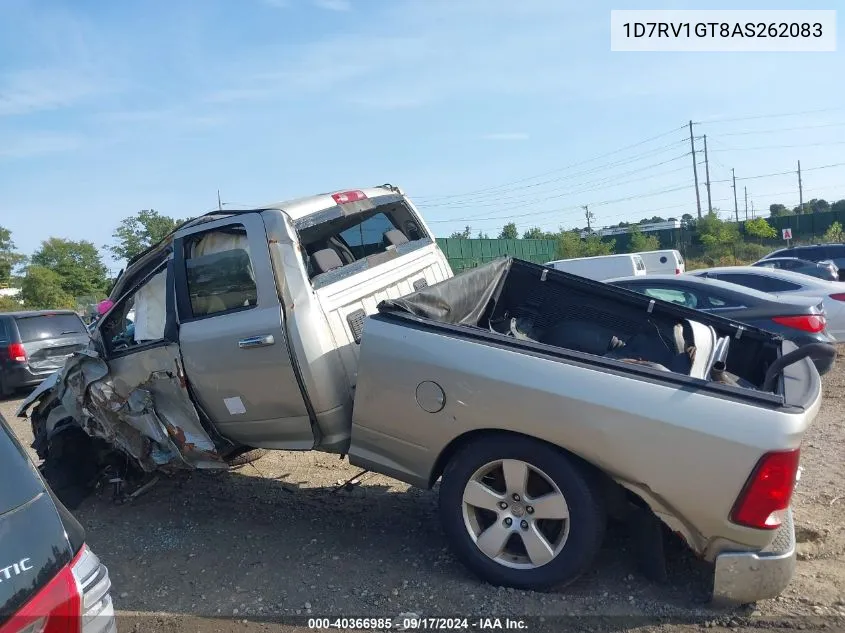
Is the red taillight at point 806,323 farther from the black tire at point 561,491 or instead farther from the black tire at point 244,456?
the black tire at point 244,456

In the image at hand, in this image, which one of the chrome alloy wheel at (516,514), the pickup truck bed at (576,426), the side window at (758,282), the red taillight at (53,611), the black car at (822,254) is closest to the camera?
the red taillight at (53,611)

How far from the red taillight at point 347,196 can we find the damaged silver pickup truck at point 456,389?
2 cm

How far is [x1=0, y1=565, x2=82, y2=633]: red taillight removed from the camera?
5.90 feet

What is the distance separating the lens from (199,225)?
466 cm

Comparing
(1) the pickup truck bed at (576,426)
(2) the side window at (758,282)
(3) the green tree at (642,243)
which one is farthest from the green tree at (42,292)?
(1) the pickup truck bed at (576,426)

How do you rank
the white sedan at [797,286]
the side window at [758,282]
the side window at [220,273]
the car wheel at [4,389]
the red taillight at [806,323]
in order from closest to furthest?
the side window at [220,273] < the red taillight at [806,323] < the white sedan at [797,286] < the side window at [758,282] < the car wheel at [4,389]

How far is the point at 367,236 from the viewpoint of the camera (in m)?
5.14

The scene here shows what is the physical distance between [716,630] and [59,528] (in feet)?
8.94

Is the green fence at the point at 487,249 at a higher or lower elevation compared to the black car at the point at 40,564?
lower

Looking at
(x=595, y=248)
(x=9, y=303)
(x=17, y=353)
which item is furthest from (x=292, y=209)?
(x=595, y=248)

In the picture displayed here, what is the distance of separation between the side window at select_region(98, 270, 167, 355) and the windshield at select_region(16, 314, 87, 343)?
8.19 metres

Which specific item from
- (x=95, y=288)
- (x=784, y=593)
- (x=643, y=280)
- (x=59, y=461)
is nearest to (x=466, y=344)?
(x=784, y=593)

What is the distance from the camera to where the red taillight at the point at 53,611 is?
1799 mm

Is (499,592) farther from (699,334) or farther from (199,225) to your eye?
(199,225)
